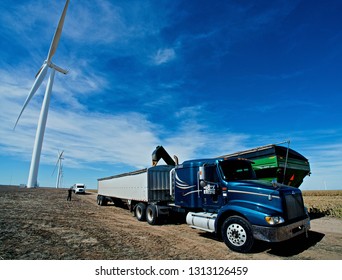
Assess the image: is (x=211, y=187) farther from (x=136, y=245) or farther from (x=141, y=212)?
(x=141, y=212)

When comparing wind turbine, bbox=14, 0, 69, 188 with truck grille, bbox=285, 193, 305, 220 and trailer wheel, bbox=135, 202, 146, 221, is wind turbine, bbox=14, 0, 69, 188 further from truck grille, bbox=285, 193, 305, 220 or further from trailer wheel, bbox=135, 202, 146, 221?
truck grille, bbox=285, 193, 305, 220

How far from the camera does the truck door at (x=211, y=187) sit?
27.0ft

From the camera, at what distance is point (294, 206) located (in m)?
7.19

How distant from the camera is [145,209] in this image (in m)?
13.0

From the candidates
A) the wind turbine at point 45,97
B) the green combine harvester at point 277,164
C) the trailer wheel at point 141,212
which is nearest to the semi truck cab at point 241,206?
the green combine harvester at point 277,164

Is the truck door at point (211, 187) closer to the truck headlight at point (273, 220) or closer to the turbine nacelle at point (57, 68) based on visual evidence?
the truck headlight at point (273, 220)

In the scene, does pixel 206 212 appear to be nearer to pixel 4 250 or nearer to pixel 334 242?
pixel 334 242

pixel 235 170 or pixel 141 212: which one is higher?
pixel 235 170

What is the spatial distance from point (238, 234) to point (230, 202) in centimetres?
102

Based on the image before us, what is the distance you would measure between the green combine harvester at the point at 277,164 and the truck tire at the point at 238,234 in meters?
3.70

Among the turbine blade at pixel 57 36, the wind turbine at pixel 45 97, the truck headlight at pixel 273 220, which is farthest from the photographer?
the wind turbine at pixel 45 97

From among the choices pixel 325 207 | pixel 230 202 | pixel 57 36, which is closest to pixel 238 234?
pixel 230 202

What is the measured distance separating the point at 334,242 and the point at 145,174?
8.93 metres
